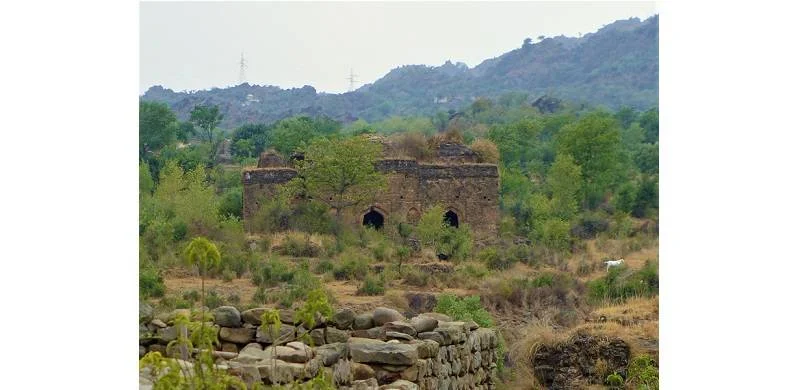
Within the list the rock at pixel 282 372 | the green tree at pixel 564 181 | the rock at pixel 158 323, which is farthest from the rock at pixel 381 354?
the green tree at pixel 564 181

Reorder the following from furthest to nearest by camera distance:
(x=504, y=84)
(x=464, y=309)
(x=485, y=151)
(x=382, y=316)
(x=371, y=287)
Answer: (x=504, y=84) < (x=485, y=151) < (x=371, y=287) < (x=464, y=309) < (x=382, y=316)

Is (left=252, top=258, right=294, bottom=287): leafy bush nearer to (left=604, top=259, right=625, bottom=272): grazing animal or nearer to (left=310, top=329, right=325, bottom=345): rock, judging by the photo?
(left=604, top=259, right=625, bottom=272): grazing animal

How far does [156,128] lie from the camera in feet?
52.1

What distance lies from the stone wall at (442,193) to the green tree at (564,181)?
4.71ft

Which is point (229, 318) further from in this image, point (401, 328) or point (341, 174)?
point (341, 174)

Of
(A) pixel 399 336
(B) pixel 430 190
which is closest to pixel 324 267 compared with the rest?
(B) pixel 430 190

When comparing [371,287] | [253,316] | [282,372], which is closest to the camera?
[282,372]

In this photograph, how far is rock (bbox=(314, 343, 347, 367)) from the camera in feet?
17.6

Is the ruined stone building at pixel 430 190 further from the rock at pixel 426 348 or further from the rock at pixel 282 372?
the rock at pixel 282 372

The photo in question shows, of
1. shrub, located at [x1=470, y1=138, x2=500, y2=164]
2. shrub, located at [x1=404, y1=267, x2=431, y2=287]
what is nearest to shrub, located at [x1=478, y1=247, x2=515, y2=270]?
shrub, located at [x1=404, y1=267, x2=431, y2=287]

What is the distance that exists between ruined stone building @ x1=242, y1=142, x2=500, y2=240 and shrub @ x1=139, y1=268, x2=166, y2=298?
200 inches

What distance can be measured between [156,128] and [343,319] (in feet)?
32.2
